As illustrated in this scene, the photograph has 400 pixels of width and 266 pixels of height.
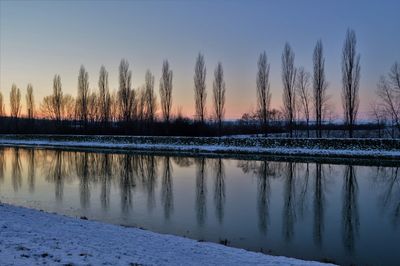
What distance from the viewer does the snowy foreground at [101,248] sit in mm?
6738

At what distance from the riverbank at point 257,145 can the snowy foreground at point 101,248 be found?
24845 millimetres

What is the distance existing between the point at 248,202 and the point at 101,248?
7.29 m

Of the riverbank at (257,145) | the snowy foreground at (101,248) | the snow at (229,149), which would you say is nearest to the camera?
the snowy foreground at (101,248)

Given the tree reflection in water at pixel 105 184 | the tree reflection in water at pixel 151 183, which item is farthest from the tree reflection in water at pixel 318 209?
the tree reflection in water at pixel 105 184

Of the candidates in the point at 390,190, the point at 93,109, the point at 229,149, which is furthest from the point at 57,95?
the point at 390,190

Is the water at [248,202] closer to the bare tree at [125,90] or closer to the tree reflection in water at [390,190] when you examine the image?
the tree reflection in water at [390,190]

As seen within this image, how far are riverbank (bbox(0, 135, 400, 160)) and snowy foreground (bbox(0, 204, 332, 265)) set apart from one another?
24.8 m

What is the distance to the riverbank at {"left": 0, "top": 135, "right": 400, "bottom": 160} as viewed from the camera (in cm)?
3097

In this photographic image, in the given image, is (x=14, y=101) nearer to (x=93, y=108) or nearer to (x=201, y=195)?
(x=93, y=108)

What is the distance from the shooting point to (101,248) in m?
7.74

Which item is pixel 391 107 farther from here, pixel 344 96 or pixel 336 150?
pixel 336 150

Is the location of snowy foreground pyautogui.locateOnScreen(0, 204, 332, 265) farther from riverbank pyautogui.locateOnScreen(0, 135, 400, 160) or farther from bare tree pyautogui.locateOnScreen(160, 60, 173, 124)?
bare tree pyautogui.locateOnScreen(160, 60, 173, 124)

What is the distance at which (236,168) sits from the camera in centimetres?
2486

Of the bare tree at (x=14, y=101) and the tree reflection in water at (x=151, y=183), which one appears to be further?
the bare tree at (x=14, y=101)
